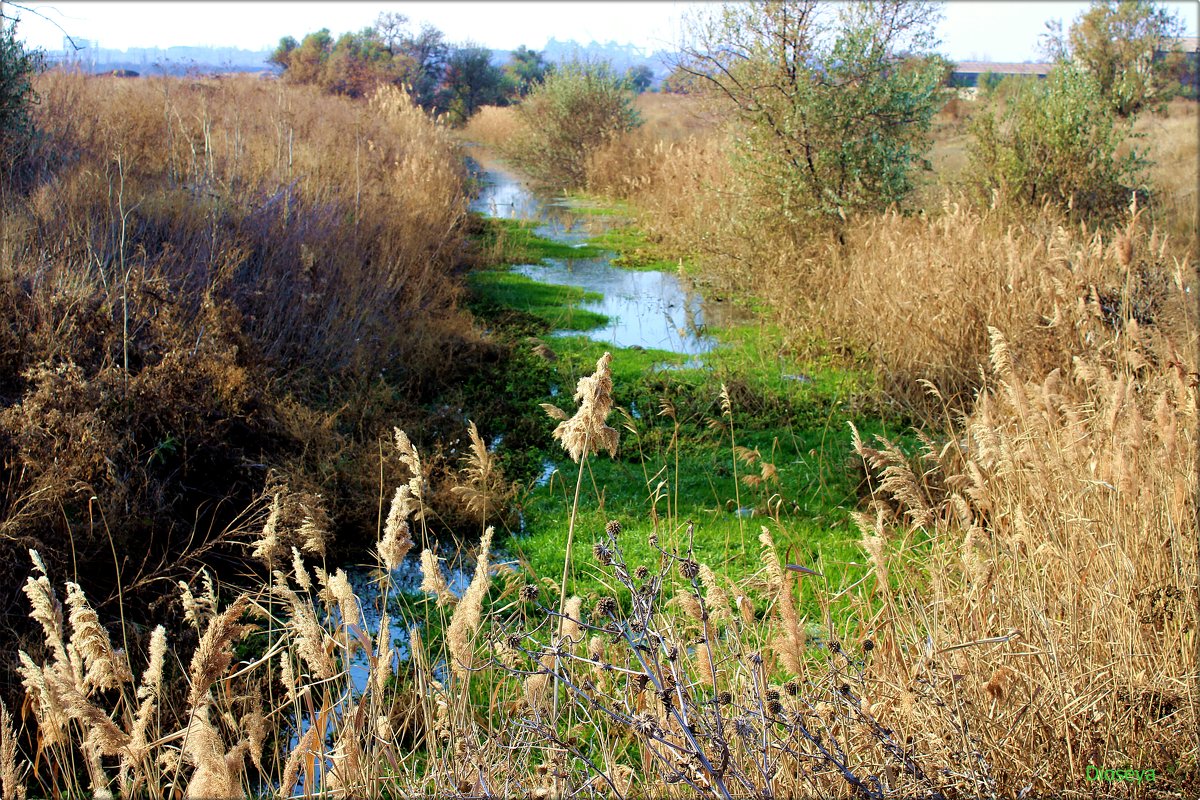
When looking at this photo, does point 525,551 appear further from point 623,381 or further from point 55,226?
point 55,226

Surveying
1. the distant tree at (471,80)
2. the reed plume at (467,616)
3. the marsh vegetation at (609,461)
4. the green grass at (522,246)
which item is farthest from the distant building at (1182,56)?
the reed plume at (467,616)

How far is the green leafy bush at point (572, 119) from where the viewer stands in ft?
69.2

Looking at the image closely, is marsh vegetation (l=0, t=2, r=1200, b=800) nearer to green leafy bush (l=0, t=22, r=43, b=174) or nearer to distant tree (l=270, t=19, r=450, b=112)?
green leafy bush (l=0, t=22, r=43, b=174)

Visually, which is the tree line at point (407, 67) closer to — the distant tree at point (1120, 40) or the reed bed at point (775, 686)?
the distant tree at point (1120, 40)

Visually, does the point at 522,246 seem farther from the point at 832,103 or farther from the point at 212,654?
the point at 212,654

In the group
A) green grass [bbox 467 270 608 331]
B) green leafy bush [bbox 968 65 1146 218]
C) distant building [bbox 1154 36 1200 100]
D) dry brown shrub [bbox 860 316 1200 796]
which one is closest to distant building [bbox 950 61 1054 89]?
green leafy bush [bbox 968 65 1146 218]

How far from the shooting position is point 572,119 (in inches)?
836

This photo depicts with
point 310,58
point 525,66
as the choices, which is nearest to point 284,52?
point 310,58

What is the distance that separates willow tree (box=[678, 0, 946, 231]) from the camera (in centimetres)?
988

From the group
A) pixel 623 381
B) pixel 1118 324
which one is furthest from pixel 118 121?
pixel 1118 324

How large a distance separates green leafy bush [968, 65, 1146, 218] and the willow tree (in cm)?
97

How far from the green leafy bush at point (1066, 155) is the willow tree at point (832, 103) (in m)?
0.97

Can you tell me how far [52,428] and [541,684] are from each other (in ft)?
11.0

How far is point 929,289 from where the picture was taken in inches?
286
